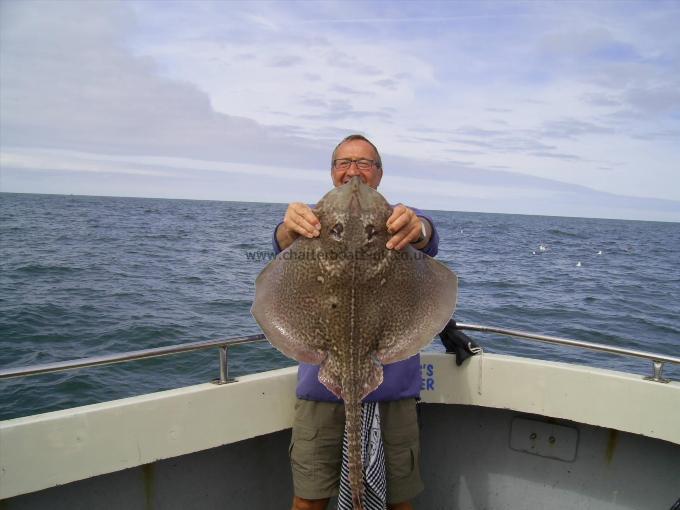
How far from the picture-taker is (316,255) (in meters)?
2.47

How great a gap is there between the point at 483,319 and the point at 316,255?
13839 mm

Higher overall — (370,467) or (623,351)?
(623,351)

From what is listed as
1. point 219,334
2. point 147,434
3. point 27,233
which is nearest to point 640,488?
point 147,434

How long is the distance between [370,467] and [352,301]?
1.16m

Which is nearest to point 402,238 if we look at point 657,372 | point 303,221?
point 303,221

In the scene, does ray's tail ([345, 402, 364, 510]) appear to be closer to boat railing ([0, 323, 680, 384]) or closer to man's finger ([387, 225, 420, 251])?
man's finger ([387, 225, 420, 251])

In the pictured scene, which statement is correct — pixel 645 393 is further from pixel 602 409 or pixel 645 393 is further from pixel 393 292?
pixel 393 292

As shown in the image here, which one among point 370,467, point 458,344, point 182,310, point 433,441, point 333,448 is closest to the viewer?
point 370,467

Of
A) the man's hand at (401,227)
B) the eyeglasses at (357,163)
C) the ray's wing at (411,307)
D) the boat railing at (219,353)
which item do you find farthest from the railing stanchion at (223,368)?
the man's hand at (401,227)

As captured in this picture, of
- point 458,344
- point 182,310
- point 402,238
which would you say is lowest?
point 182,310

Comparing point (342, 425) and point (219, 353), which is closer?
point (342, 425)

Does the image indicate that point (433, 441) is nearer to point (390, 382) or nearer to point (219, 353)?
point (390, 382)

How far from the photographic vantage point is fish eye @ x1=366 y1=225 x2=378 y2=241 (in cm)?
244

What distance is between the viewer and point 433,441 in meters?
4.32
